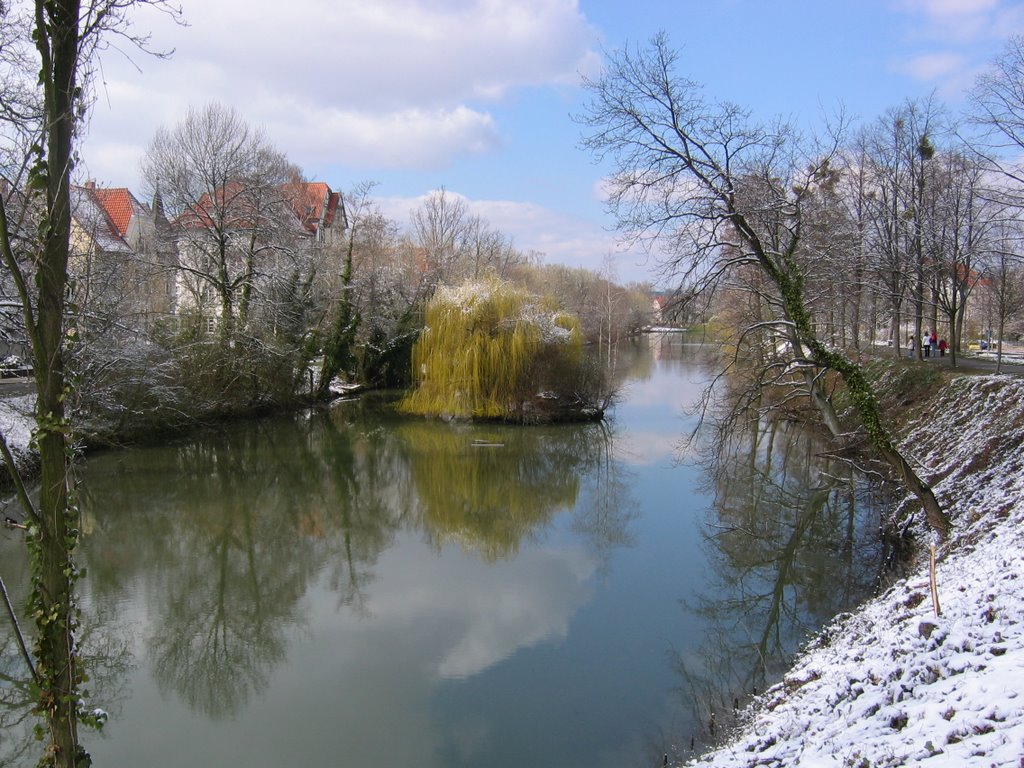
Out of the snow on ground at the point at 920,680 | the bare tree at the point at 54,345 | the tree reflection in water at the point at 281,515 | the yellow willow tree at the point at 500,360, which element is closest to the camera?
the bare tree at the point at 54,345

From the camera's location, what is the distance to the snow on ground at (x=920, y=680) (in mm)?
3871

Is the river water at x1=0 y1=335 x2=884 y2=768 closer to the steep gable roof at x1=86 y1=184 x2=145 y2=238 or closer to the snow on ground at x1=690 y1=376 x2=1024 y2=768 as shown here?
the snow on ground at x1=690 y1=376 x2=1024 y2=768

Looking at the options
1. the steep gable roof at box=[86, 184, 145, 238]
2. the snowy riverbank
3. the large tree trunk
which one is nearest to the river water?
the snowy riverbank

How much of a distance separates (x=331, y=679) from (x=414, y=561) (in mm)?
3598

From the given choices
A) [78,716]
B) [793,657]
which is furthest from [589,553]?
[78,716]

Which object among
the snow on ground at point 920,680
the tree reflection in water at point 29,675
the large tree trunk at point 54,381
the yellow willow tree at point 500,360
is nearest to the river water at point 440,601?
the tree reflection in water at point 29,675

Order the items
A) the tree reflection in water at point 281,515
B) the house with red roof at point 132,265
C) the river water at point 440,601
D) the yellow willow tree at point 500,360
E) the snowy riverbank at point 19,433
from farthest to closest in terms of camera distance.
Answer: the yellow willow tree at point 500,360 < the house with red roof at point 132,265 < the snowy riverbank at point 19,433 < the tree reflection in water at point 281,515 < the river water at point 440,601

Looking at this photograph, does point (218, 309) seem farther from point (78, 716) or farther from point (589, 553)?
point (78, 716)

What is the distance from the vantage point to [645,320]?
2904 inches

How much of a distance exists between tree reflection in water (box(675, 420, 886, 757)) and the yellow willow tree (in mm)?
7384

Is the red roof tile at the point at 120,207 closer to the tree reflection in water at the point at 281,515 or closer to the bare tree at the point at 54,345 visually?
the tree reflection in water at the point at 281,515

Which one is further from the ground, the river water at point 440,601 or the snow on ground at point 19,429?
the snow on ground at point 19,429

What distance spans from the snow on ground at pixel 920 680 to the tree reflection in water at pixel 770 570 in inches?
19.5

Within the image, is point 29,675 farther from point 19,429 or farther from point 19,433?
point 19,429
